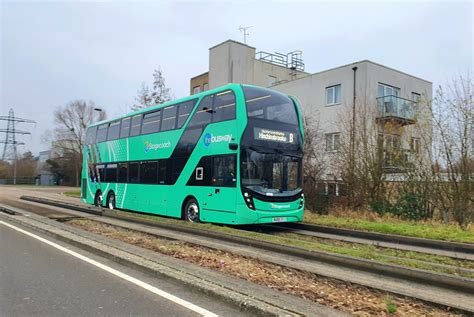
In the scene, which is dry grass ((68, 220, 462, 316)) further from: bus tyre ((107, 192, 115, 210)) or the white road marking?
bus tyre ((107, 192, 115, 210))

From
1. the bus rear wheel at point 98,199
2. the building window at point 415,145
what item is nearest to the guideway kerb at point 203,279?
the bus rear wheel at point 98,199

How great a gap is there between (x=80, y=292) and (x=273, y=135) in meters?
Result: 8.11

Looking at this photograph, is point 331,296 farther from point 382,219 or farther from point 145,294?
point 382,219

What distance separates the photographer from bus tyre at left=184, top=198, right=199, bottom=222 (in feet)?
45.0

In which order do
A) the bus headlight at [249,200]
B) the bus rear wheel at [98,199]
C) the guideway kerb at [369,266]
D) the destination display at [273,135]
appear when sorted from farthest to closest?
the bus rear wheel at [98,199]
the destination display at [273,135]
the bus headlight at [249,200]
the guideway kerb at [369,266]

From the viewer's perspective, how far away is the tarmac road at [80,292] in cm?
495

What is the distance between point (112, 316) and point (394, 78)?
1012 inches

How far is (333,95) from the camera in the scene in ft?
88.2

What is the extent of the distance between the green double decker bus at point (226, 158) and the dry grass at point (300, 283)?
337 centimetres

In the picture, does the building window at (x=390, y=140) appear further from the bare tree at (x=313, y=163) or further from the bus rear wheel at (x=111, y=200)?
the bus rear wheel at (x=111, y=200)

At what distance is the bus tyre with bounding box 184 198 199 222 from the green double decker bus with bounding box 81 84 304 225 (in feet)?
0.09

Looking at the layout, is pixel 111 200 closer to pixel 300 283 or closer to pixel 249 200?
pixel 249 200

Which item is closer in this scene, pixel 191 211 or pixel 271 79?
pixel 191 211

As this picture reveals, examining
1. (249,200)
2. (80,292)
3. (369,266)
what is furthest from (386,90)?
(80,292)
